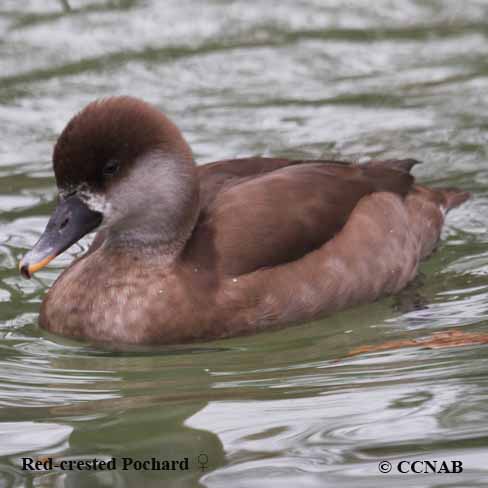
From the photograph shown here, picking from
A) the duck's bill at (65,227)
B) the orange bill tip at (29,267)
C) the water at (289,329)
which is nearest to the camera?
the water at (289,329)

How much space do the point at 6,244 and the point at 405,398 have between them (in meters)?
3.06

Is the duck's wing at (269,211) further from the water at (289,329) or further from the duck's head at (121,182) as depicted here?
the water at (289,329)

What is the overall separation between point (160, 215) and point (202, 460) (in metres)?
1.79

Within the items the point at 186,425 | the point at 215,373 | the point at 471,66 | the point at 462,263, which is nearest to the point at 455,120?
the point at 471,66

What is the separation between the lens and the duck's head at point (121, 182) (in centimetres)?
559

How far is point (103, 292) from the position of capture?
19.4 ft

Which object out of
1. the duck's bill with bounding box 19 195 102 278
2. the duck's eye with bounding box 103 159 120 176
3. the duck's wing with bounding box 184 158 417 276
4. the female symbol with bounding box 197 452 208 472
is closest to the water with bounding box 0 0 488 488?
the female symbol with bounding box 197 452 208 472

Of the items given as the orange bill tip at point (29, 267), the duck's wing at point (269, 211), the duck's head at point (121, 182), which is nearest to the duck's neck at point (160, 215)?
the duck's head at point (121, 182)

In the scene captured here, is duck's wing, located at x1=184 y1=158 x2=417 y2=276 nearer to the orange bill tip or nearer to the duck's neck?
the duck's neck

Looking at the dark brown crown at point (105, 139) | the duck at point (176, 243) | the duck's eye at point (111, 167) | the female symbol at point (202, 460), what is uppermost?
the dark brown crown at point (105, 139)

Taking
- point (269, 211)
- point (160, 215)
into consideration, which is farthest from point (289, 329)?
point (160, 215)

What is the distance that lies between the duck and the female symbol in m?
1.32

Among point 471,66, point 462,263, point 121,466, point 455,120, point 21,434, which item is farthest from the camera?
point 471,66

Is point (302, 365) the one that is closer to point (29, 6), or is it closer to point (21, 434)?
point (21, 434)
